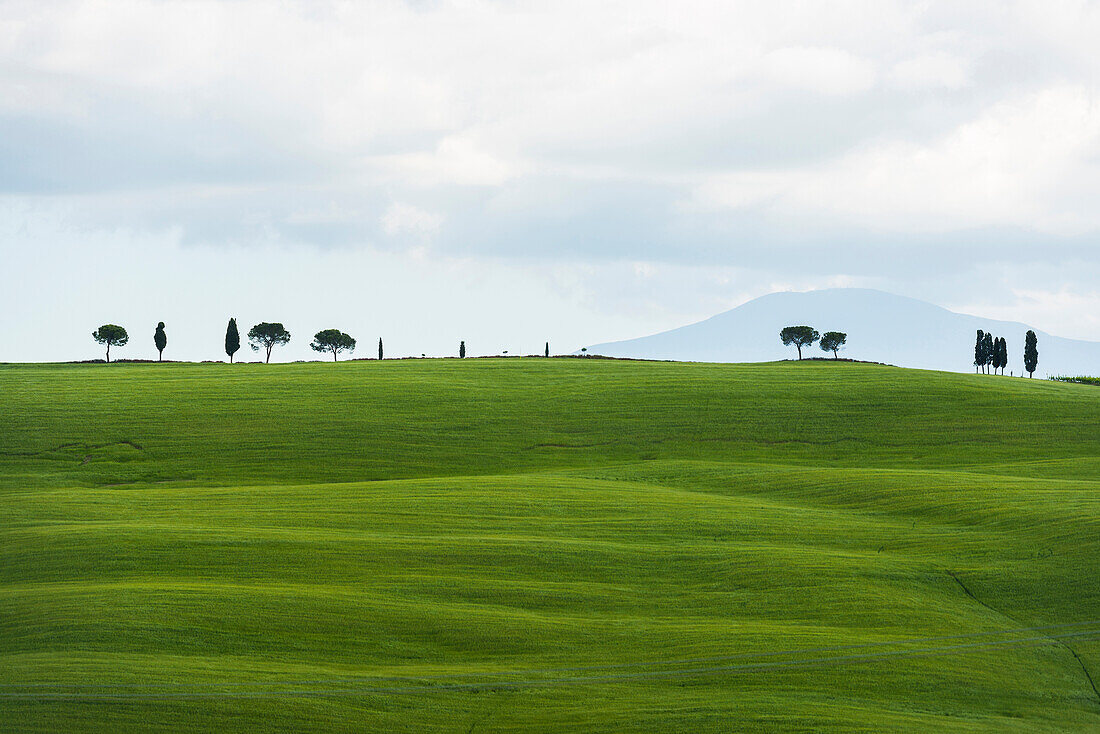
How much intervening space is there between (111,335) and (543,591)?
255 feet

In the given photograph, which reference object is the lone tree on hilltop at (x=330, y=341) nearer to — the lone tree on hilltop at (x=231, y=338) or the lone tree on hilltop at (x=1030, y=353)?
the lone tree on hilltop at (x=231, y=338)

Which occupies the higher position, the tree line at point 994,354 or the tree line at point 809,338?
the tree line at point 809,338

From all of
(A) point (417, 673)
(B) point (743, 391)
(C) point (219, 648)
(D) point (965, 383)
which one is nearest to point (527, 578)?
(A) point (417, 673)

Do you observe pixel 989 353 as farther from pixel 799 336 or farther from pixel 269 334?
pixel 269 334

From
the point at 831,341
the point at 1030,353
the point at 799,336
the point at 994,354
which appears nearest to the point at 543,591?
the point at 994,354

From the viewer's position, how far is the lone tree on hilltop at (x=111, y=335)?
84375 mm

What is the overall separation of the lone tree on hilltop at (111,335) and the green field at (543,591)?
50.5 m

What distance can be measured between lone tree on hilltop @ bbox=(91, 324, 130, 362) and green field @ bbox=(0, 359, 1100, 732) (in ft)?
166

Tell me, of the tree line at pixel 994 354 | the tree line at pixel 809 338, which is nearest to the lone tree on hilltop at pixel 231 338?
the tree line at pixel 809 338

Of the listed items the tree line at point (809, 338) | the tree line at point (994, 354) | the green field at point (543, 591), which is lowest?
the green field at point (543, 591)

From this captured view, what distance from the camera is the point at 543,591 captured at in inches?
715

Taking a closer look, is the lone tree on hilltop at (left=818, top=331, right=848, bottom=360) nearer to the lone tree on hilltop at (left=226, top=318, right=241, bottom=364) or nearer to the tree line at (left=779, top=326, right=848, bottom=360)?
the tree line at (left=779, top=326, right=848, bottom=360)

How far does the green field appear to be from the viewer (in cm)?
1380

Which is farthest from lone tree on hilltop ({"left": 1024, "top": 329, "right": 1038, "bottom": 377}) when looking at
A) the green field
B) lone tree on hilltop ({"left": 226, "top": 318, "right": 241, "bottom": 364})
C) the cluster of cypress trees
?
lone tree on hilltop ({"left": 226, "top": 318, "right": 241, "bottom": 364})
